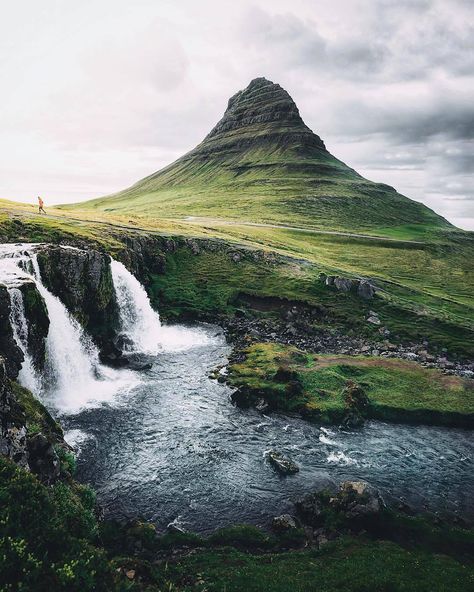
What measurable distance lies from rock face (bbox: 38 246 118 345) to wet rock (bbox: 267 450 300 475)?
29.9 m

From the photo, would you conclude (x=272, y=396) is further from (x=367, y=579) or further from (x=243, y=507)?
(x=367, y=579)

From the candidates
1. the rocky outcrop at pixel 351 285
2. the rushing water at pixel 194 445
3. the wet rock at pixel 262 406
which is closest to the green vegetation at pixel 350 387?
the wet rock at pixel 262 406

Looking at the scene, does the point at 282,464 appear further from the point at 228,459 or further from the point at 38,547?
the point at 38,547

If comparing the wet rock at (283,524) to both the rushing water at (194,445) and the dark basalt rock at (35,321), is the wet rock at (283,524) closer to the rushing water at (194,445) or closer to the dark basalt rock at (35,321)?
the rushing water at (194,445)

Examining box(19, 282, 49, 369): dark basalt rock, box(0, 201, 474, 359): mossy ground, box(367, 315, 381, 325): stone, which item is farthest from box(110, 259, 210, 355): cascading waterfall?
box(367, 315, 381, 325): stone

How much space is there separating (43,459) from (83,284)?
3564cm

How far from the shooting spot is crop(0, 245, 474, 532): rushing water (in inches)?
1157

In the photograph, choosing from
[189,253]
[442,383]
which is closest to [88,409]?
[442,383]

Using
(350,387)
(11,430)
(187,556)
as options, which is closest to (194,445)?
(187,556)

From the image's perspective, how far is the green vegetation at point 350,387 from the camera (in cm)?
4291

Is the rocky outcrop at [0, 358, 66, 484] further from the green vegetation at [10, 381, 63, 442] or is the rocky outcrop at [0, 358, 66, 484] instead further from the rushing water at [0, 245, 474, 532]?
the rushing water at [0, 245, 474, 532]

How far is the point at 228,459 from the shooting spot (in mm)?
34031

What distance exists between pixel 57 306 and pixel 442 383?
154 feet

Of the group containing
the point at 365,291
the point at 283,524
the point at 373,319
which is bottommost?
the point at 283,524
